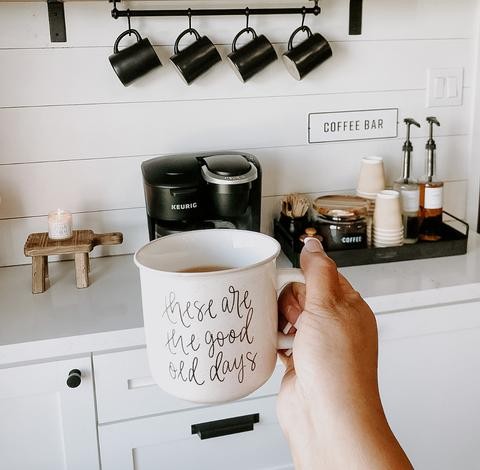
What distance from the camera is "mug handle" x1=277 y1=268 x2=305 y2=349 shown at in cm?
70

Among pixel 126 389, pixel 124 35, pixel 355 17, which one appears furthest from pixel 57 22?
pixel 126 389

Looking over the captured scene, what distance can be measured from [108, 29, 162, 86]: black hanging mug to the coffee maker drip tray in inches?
13.3

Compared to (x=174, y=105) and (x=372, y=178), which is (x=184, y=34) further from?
(x=372, y=178)

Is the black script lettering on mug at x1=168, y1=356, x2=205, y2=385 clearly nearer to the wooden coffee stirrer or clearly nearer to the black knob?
the black knob

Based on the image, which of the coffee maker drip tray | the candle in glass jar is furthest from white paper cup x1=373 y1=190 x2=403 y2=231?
the candle in glass jar

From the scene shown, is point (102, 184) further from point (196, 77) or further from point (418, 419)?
point (418, 419)

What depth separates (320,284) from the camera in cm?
73

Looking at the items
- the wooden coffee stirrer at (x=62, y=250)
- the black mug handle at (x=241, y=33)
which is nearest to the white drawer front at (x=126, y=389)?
the wooden coffee stirrer at (x=62, y=250)

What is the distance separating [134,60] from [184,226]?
→ 1.29ft

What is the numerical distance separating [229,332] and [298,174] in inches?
43.6

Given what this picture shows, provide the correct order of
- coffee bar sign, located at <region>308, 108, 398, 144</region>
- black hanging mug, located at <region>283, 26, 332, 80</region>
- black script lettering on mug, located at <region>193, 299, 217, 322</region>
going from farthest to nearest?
coffee bar sign, located at <region>308, 108, 398, 144</region> < black hanging mug, located at <region>283, 26, 332, 80</region> < black script lettering on mug, located at <region>193, 299, 217, 322</region>

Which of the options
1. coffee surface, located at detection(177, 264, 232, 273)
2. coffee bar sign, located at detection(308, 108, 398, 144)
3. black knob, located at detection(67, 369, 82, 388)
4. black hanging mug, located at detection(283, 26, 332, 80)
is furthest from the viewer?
coffee bar sign, located at detection(308, 108, 398, 144)

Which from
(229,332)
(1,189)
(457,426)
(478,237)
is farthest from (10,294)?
(478,237)

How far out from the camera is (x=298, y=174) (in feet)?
5.64
